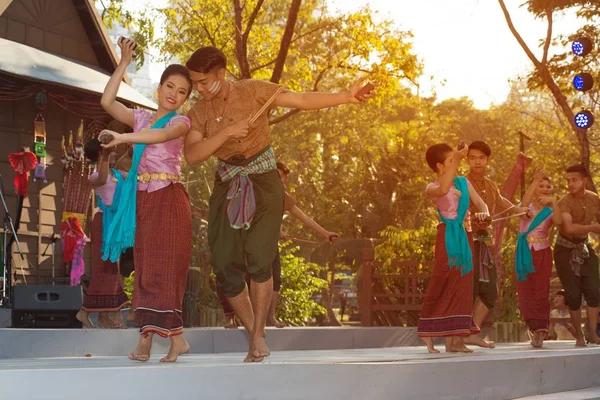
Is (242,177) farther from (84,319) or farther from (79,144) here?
(79,144)

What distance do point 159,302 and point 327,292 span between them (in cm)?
4131

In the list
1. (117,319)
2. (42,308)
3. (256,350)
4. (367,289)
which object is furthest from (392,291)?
(256,350)

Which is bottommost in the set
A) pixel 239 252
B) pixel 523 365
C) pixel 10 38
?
pixel 523 365

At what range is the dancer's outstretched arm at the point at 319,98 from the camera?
7824mm

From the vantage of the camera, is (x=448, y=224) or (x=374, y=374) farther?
(x=448, y=224)

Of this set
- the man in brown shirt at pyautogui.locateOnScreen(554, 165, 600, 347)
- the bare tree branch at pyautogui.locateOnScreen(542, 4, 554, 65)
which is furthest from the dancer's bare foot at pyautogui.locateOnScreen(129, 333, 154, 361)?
the bare tree branch at pyautogui.locateOnScreen(542, 4, 554, 65)

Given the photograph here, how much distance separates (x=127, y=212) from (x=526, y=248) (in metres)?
5.91

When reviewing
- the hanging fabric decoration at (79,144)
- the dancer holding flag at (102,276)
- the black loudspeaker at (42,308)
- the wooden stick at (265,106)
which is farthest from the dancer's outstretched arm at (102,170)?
the hanging fabric decoration at (79,144)

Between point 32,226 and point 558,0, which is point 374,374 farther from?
point 558,0

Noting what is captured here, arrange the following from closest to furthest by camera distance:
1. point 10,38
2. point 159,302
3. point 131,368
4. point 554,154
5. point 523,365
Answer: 1. point 131,368
2. point 159,302
3. point 523,365
4. point 10,38
5. point 554,154

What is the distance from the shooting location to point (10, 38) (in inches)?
763

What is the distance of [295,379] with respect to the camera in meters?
6.50

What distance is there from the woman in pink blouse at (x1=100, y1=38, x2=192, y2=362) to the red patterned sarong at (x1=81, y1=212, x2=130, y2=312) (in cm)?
376

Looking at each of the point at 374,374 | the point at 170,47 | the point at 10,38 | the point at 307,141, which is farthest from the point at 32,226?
the point at 307,141
